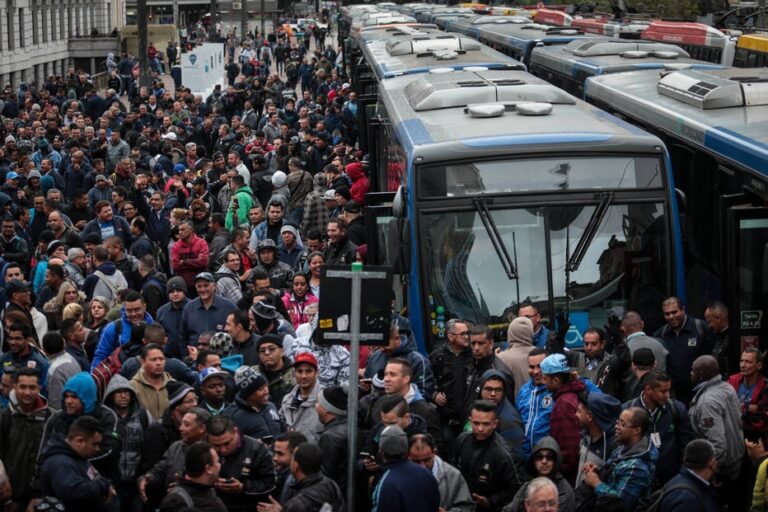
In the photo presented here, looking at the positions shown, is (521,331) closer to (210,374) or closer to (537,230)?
(537,230)

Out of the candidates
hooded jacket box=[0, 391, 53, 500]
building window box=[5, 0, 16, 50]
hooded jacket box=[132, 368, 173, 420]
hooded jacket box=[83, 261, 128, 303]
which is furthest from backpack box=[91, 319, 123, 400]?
building window box=[5, 0, 16, 50]

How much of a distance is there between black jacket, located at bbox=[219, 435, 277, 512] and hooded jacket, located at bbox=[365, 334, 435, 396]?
1.84 metres

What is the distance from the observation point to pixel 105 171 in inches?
853

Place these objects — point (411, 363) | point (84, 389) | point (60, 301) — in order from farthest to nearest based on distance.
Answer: point (60, 301) → point (411, 363) → point (84, 389)

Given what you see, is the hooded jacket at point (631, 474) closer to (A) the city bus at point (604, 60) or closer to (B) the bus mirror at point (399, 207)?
(B) the bus mirror at point (399, 207)

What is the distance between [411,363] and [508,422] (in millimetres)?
1053

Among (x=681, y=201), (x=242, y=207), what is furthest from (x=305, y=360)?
(x=242, y=207)

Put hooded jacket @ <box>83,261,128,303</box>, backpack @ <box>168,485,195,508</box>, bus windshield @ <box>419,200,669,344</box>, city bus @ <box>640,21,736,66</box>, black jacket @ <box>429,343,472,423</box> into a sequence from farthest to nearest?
1. city bus @ <box>640,21,736,66</box>
2. hooded jacket @ <box>83,261,128,303</box>
3. bus windshield @ <box>419,200,669,344</box>
4. black jacket @ <box>429,343,472,423</box>
5. backpack @ <box>168,485,195,508</box>

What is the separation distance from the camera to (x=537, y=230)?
11.2 meters

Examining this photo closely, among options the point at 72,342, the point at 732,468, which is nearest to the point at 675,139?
the point at 732,468

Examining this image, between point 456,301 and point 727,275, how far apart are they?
2.06m

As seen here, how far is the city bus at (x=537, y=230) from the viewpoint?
36.6ft

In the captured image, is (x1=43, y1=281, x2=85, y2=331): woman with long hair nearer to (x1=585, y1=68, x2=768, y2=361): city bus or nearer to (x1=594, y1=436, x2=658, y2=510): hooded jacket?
(x1=585, y1=68, x2=768, y2=361): city bus

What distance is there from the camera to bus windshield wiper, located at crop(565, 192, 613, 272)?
11133 millimetres
